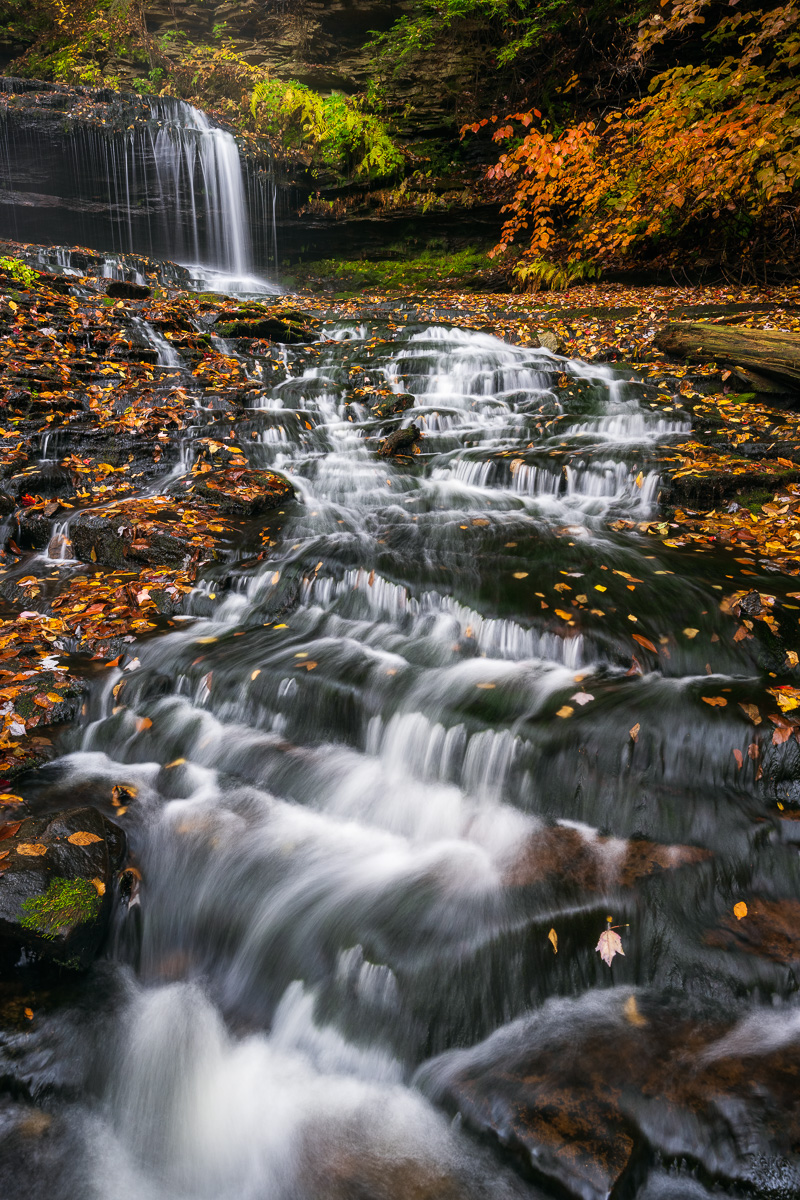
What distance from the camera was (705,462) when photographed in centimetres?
681

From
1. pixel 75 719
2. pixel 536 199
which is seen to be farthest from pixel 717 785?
pixel 536 199

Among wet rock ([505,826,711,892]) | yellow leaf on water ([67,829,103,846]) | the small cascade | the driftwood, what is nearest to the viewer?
wet rock ([505,826,711,892])

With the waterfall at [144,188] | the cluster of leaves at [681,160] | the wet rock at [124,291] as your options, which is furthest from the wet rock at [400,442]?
the waterfall at [144,188]

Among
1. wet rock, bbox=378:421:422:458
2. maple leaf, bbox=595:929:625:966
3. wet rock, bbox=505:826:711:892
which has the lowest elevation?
maple leaf, bbox=595:929:625:966

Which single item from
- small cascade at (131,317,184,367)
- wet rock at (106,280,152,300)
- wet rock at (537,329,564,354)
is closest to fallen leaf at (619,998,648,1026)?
small cascade at (131,317,184,367)

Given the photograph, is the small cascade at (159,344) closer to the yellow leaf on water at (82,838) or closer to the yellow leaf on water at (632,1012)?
the yellow leaf on water at (82,838)

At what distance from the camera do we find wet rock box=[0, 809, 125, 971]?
268cm

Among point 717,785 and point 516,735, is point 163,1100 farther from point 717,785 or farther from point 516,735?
point 717,785

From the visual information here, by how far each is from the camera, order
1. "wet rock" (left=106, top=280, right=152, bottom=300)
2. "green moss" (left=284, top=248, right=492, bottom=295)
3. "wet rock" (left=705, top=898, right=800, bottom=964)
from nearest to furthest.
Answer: "wet rock" (left=705, top=898, right=800, bottom=964)
"wet rock" (left=106, top=280, right=152, bottom=300)
"green moss" (left=284, top=248, right=492, bottom=295)

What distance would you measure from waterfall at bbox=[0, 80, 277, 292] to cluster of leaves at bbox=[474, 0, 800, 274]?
24.4 feet

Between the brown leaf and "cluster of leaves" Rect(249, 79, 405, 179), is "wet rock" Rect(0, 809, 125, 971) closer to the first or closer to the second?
the brown leaf

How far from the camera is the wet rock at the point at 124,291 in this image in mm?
12117

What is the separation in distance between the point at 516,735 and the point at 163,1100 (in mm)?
2367

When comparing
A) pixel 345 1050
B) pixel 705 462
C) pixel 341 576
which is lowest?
pixel 345 1050
